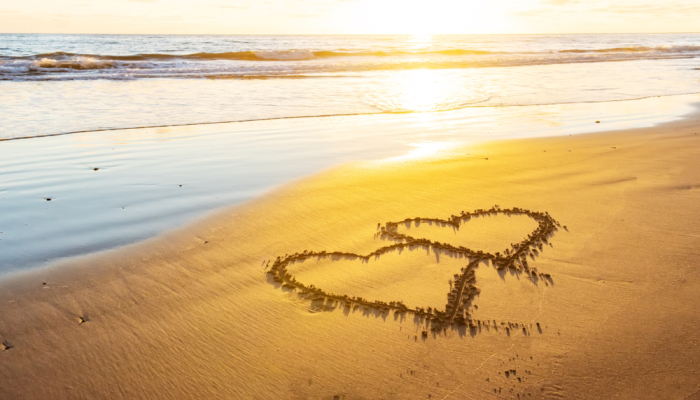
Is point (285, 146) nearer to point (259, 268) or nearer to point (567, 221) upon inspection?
point (259, 268)

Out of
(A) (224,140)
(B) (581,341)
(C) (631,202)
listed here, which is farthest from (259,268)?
(A) (224,140)

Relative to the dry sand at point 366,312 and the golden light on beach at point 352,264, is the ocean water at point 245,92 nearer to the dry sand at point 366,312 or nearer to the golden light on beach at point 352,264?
the golden light on beach at point 352,264

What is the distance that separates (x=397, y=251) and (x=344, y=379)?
126 cm

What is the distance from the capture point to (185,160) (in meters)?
5.32

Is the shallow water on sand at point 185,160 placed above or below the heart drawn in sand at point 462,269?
above

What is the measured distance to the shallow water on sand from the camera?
11.3ft

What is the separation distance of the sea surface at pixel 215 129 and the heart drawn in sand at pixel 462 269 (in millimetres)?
1349

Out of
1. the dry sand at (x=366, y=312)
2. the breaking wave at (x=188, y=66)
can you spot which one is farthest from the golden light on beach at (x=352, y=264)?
the breaking wave at (x=188, y=66)

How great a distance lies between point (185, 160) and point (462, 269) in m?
3.85

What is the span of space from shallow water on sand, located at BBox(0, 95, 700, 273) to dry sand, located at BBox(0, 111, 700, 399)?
46 centimetres

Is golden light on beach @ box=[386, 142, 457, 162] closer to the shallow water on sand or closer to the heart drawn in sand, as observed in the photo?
the shallow water on sand

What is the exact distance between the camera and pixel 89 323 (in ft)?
7.56

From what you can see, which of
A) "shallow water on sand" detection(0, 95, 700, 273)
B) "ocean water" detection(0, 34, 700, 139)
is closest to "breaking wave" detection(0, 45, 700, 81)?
"ocean water" detection(0, 34, 700, 139)

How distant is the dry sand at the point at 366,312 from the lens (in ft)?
6.21
